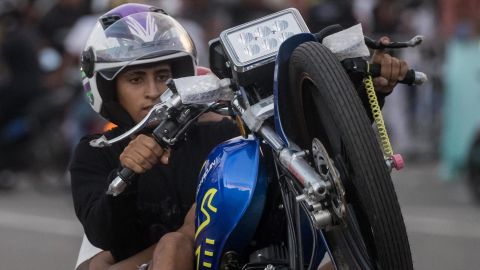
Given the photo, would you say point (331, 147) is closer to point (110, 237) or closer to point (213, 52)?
point (213, 52)

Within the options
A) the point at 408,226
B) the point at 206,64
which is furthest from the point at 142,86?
the point at 206,64

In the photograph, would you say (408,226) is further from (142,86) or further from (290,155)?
(290,155)

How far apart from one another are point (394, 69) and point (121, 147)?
108cm

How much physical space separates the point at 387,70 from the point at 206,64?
9.36 meters

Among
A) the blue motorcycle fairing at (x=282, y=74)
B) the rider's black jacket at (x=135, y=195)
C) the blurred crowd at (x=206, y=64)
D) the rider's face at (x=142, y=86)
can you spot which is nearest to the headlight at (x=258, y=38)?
the blue motorcycle fairing at (x=282, y=74)

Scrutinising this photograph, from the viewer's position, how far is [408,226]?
10.1 meters

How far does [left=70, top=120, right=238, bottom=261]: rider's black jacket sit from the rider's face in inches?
4.7

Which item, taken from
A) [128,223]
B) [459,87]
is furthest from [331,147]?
[459,87]

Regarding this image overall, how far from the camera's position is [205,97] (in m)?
4.04

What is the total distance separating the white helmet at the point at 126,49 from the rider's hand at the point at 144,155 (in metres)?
0.61

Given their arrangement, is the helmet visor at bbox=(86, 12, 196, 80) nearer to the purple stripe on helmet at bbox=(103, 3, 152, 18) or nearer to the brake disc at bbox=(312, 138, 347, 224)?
the purple stripe on helmet at bbox=(103, 3, 152, 18)

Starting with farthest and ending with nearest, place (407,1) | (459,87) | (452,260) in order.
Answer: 1. (407,1)
2. (459,87)
3. (452,260)

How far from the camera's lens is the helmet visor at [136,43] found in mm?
4652

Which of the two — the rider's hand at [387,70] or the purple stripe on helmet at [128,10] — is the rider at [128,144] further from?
the rider's hand at [387,70]
